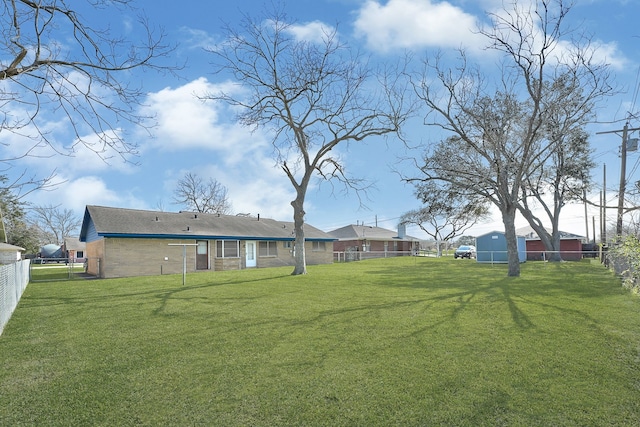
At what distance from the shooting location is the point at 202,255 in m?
24.0

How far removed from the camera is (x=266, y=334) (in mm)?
6801

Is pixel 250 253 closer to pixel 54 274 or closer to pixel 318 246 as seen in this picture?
pixel 318 246

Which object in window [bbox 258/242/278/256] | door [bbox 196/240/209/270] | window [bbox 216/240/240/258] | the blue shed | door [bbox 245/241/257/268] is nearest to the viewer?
door [bbox 196/240/209/270]

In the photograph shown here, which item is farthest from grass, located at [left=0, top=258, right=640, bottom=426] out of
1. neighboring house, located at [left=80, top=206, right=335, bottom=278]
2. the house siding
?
the house siding

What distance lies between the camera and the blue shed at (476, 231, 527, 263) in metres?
29.0

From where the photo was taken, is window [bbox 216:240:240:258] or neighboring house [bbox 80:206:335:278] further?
window [bbox 216:240:240:258]

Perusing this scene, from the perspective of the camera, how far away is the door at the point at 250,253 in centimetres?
2623

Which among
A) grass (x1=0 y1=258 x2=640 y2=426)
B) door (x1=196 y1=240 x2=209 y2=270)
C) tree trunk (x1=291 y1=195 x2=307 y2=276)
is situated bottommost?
grass (x1=0 y1=258 x2=640 y2=426)

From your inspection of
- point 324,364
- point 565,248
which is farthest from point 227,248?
point 565,248

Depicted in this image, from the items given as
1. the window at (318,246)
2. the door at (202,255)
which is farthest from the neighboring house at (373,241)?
the door at (202,255)

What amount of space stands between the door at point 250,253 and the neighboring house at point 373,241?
1893 cm

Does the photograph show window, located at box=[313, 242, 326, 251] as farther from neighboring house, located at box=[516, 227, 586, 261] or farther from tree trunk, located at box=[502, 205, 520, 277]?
neighboring house, located at box=[516, 227, 586, 261]

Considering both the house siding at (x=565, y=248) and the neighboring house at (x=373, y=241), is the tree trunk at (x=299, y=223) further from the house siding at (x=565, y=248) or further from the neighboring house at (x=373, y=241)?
the house siding at (x=565, y=248)

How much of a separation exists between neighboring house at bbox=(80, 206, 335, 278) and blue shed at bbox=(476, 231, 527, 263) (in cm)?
1260
